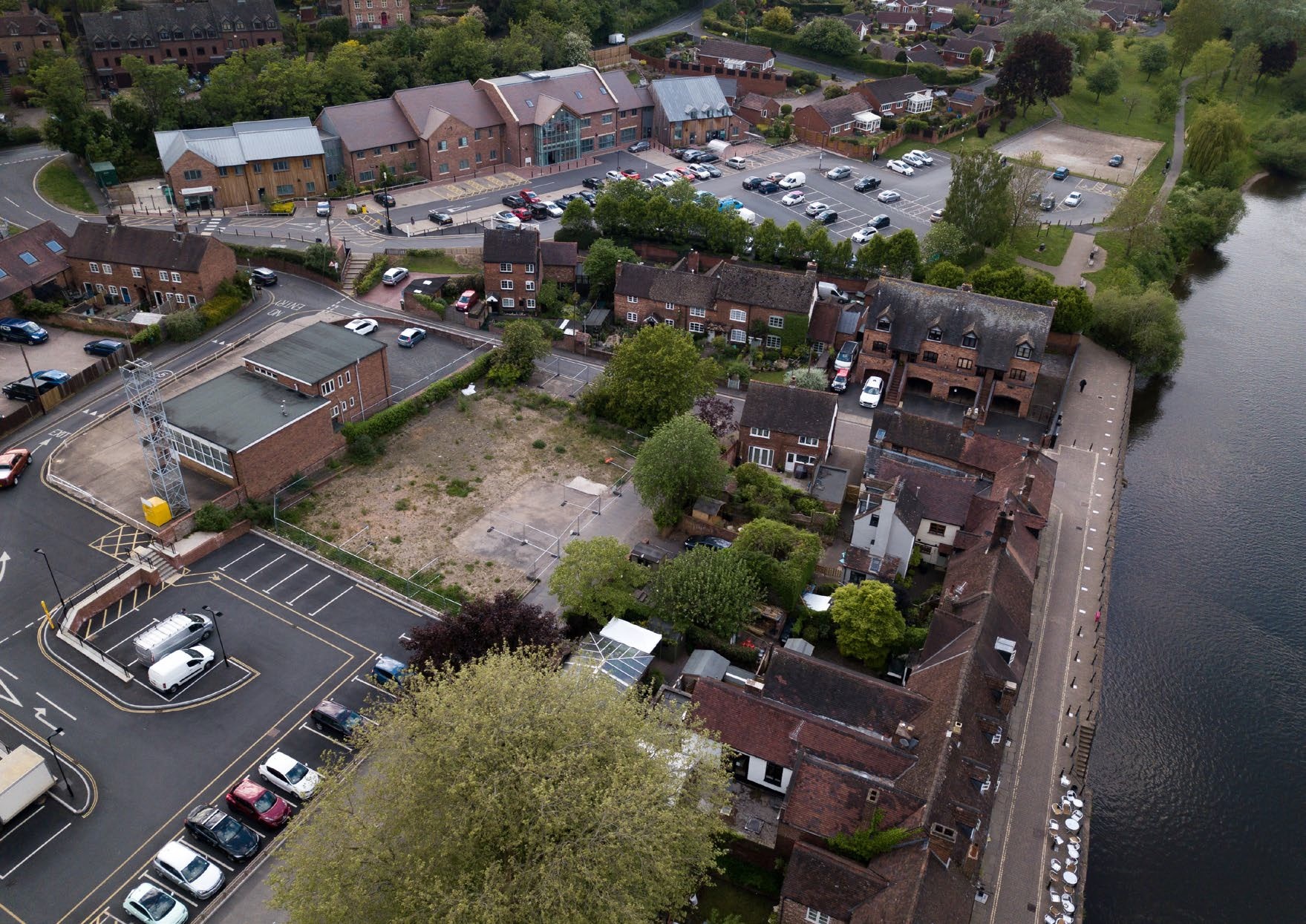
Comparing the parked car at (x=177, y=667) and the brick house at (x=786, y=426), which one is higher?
the brick house at (x=786, y=426)

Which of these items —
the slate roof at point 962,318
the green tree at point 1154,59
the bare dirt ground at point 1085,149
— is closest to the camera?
the slate roof at point 962,318

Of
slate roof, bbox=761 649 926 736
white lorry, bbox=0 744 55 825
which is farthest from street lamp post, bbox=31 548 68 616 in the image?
slate roof, bbox=761 649 926 736

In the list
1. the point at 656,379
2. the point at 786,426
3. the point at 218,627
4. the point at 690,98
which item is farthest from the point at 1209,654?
the point at 690,98

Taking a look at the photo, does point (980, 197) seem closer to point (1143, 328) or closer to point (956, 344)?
point (1143, 328)

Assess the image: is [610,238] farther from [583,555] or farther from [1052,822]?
[1052,822]

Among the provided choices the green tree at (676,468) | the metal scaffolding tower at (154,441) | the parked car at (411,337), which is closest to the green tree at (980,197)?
the green tree at (676,468)

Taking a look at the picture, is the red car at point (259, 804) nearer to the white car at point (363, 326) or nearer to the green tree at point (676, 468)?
the green tree at point (676, 468)
